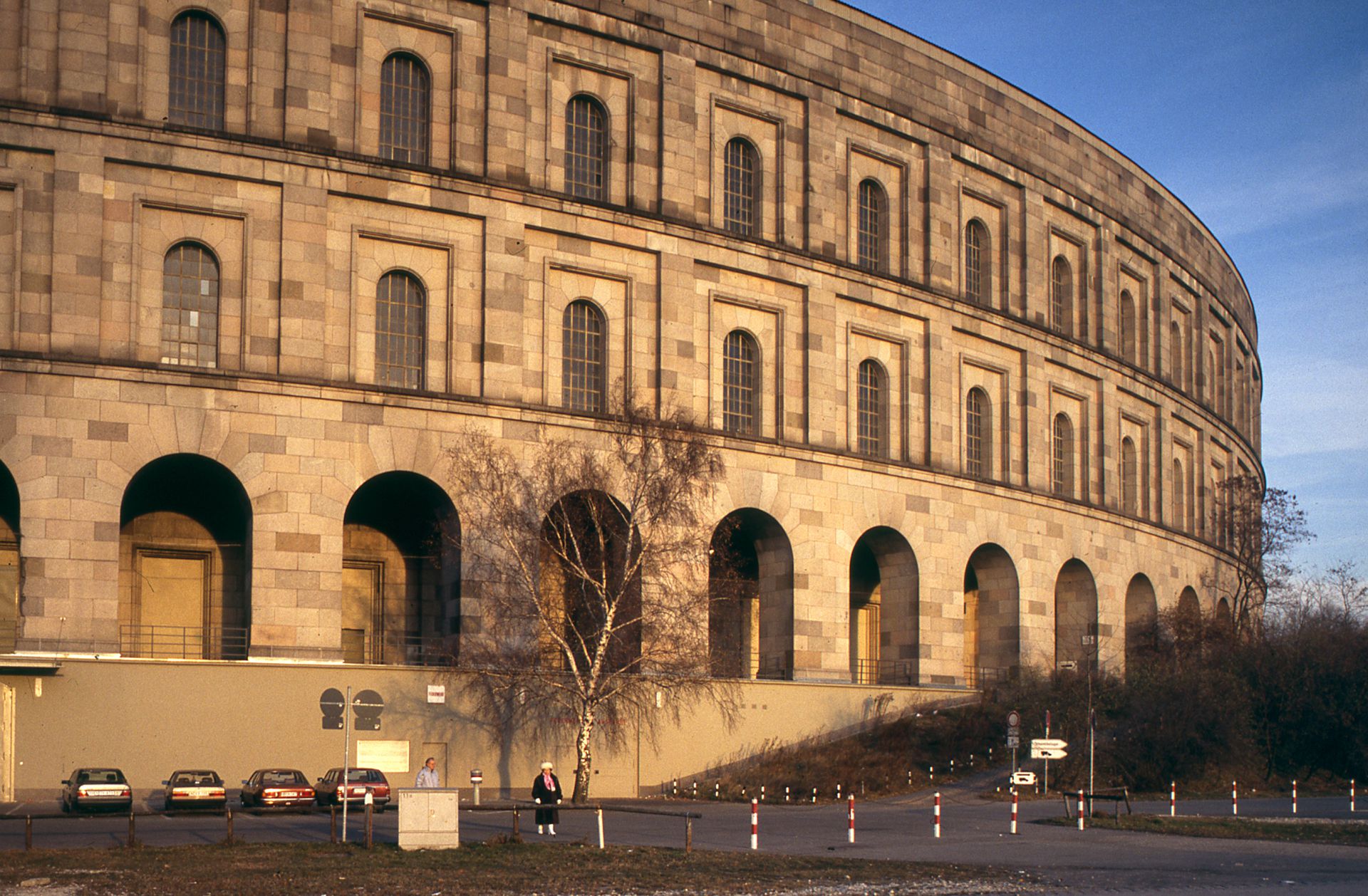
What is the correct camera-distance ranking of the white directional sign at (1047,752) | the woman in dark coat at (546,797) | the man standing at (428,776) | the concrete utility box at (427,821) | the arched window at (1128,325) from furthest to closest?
the arched window at (1128,325) → the white directional sign at (1047,752) → the woman in dark coat at (546,797) → the man standing at (428,776) → the concrete utility box at (427,821)

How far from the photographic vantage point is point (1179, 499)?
73438 mm

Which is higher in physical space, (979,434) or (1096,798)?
(979,434)

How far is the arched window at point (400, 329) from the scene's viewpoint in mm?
44406

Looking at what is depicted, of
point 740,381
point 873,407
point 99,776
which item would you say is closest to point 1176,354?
point 873,407

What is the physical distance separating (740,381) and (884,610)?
33.2ft

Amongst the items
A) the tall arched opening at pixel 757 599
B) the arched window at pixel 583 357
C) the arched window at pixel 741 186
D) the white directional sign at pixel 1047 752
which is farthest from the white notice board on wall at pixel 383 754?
the arched window at pixel 741 186

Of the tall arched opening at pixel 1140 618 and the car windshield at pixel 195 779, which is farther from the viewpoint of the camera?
the tall arched opening at pixel 1140 618

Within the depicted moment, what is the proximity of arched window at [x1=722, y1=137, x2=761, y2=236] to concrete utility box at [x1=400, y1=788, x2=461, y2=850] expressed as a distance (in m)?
29.1

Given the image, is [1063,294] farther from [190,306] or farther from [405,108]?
[190,306]

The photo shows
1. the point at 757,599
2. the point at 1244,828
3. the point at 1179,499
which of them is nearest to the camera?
the point at 1244,828

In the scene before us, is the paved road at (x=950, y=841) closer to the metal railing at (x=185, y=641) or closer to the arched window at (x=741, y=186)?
the metal railing at (x=185, y=641)

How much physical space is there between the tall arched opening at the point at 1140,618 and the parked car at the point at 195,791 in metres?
40.4

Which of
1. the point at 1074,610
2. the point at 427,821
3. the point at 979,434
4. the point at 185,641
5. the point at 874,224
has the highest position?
the point at 874,224

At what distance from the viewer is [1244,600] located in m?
76.1
